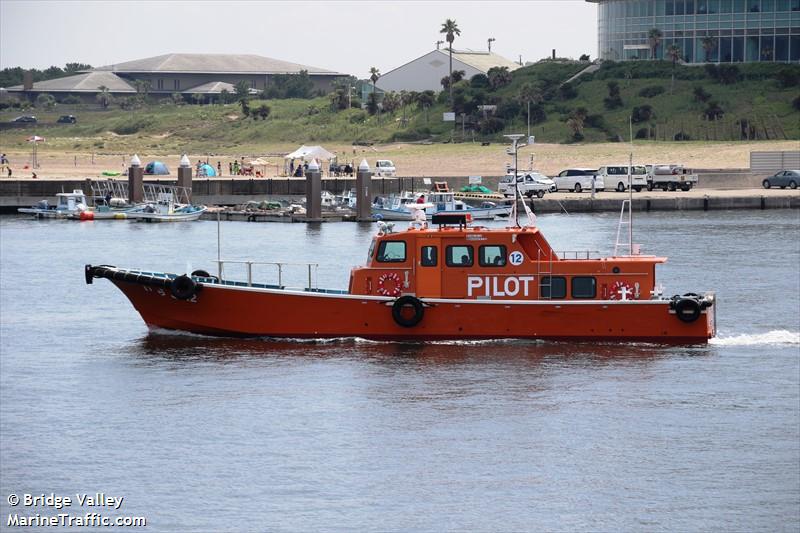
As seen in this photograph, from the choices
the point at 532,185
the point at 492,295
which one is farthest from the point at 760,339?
the point at 532,185

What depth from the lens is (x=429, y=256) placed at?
129 feet

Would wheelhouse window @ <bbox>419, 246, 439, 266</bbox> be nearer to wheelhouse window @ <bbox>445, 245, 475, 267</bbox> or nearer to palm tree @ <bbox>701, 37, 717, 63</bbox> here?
wheelhouse window @ <bbox>445, 245, 475, 267</bbox>

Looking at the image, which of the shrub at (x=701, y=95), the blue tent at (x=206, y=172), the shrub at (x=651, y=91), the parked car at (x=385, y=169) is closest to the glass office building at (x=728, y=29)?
the shrub at (x=651, y=91)

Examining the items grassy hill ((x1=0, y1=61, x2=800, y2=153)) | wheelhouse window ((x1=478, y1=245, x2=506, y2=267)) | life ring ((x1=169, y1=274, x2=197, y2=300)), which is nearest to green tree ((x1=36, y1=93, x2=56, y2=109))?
grassy hill ((x1=0, y1=61, x2=800, y2=153))

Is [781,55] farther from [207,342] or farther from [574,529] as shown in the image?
[574,529]

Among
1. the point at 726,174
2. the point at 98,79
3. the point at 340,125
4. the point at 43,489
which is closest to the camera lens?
the point at 43,489

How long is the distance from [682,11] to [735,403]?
9247 centimetres

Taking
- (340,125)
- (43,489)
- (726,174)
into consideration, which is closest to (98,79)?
(340,125)

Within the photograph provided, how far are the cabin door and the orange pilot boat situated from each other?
0.08ft

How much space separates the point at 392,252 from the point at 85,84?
148m

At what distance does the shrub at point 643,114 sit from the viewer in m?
110

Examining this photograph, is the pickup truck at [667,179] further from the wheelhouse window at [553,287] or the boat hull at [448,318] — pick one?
the wheelhouse window at [553,287]

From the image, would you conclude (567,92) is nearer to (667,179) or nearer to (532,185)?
(667,179)

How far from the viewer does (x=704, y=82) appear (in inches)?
4574
